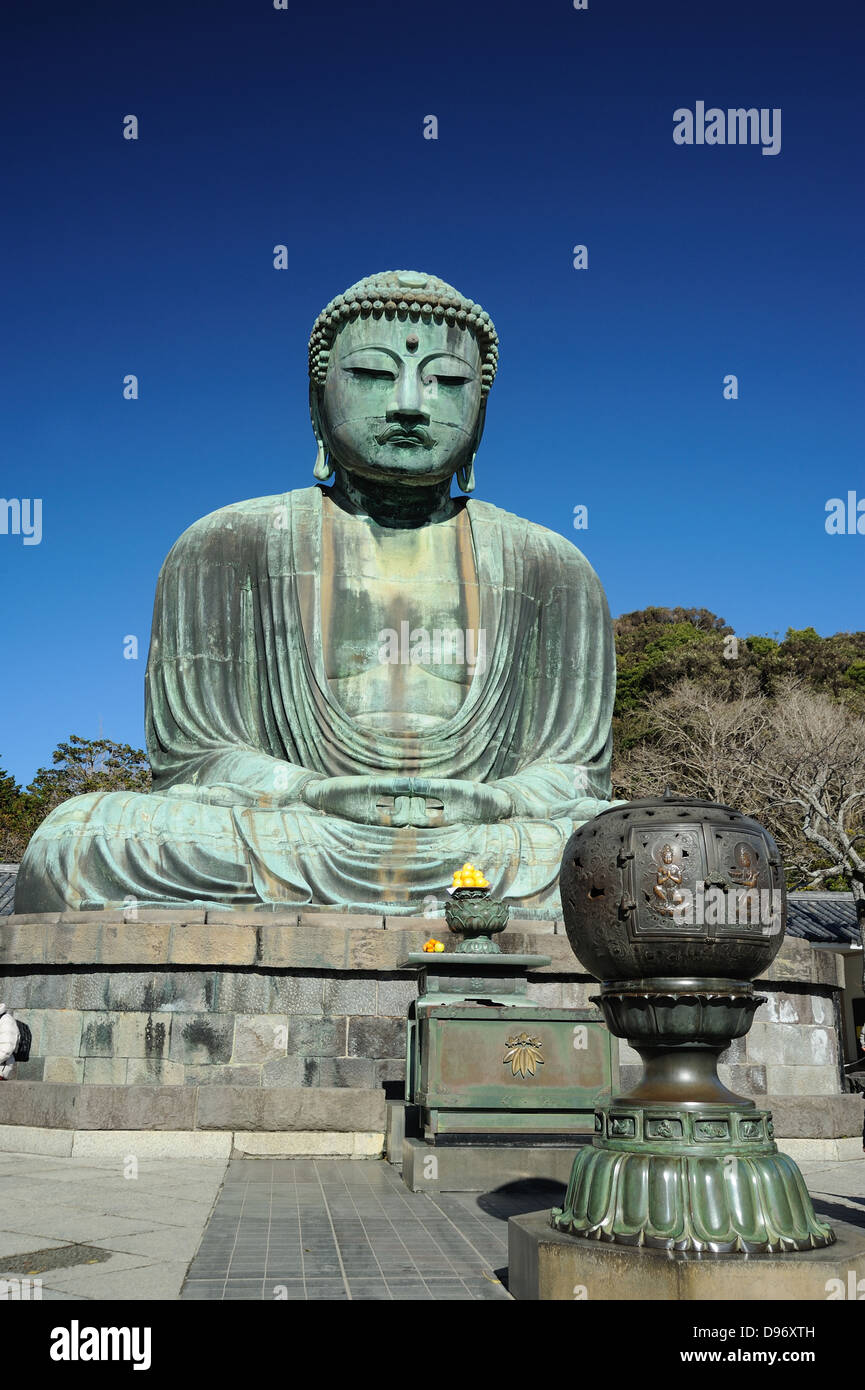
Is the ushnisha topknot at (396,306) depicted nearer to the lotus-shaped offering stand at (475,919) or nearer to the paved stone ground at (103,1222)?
the lotus-shaped offering stand at (475,919)

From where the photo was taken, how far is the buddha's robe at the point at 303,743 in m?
8.34

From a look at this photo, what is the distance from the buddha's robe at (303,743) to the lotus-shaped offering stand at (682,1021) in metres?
4.85

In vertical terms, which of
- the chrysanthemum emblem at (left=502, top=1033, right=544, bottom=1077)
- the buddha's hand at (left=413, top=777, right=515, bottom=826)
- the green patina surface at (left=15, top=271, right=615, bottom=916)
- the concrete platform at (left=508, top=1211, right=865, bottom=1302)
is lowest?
the concrete platform at (left=508, top=1211, right=865, bottom=1302)

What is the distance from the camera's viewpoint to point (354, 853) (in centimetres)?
850

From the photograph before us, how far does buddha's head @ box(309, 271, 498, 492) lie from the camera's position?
10.2 meters

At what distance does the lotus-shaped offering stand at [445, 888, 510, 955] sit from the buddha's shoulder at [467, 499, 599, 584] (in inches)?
182

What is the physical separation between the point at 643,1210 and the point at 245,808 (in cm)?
561

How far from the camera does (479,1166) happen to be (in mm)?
5715

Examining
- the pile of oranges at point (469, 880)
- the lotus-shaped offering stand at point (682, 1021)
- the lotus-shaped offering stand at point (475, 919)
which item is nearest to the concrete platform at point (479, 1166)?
the lotus-shaped offering stand at point (475, 919)

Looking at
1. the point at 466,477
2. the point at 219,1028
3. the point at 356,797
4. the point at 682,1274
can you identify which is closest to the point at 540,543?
the point at 466,477

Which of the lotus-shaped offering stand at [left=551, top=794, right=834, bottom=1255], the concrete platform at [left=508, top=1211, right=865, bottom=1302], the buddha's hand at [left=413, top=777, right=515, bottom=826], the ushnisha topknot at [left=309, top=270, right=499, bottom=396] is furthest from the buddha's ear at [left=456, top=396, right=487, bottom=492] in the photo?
the concrete platform at [left=508, top=1211, right=865, bottom=1302]

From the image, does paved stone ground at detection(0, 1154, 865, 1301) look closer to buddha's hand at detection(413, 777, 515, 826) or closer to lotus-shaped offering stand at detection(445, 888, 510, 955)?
lotus-shaped offering stand at detection(445, 888, 510, 955)

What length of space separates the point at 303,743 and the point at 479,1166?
4.56m

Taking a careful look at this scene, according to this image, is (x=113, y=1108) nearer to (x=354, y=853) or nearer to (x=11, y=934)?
(x=11, y=934)
